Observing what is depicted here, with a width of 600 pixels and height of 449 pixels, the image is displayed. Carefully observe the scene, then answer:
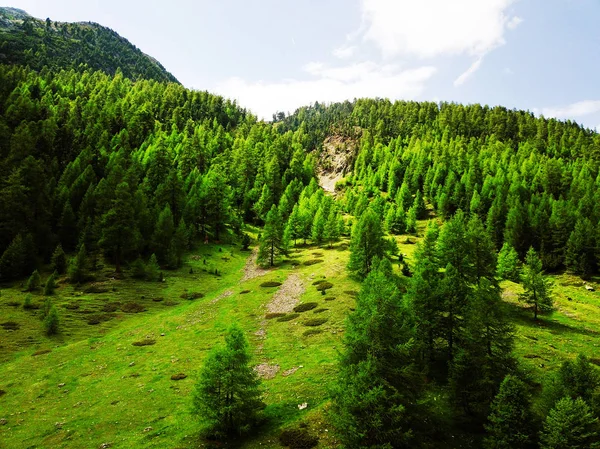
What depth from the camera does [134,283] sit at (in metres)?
60.1

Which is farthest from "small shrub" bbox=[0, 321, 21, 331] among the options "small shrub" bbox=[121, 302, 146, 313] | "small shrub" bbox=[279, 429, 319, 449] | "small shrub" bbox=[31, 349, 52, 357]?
"small shrub" bbox=[279, 429, 319, 449]

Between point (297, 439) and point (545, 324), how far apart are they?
4212cm

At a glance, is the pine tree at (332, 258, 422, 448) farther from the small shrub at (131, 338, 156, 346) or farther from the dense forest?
the small shrub at (131, 338, 156, 346)

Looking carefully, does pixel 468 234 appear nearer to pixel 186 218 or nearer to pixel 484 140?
pixel 186 218

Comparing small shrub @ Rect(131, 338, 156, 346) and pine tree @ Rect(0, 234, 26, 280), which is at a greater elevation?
pine tree @ Rect(0, 234, 26, 280)

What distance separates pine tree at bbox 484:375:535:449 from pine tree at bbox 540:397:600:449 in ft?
5.29

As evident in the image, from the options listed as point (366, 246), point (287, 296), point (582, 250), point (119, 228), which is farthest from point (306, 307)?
point (582, 250)

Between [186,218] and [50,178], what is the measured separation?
33.1 m

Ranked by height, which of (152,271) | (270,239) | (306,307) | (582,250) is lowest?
(306,307)

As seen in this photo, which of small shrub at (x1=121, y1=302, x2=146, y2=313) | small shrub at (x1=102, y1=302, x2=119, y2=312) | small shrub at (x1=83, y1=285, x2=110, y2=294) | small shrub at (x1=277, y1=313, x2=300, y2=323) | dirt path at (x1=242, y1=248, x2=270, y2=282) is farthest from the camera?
dirt path at (x1=242, y1=248, x2=270, y2=282)

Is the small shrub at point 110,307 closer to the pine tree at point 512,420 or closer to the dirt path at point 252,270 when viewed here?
the dirt path at point 252,270

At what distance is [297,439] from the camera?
73.0 feet

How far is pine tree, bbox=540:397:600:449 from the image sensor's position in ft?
59.6

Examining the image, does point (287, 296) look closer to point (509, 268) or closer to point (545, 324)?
point (545, 324)
